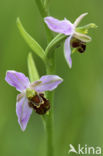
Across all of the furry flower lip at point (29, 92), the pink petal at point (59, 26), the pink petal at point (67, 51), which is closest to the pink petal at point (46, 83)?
the furry flower lip at point (29, 92)

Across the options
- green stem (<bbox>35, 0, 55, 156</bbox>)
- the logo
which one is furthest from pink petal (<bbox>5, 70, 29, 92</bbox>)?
the logo

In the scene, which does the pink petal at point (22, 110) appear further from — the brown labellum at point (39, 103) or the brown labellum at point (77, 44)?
the brown labellum at point (77, 44)

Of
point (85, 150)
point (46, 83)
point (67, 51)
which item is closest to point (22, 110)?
point (46, 83)

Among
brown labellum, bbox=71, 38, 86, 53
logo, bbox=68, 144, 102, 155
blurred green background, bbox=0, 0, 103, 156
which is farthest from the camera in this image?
blurred green background, bbox=0, 0, 103, 156

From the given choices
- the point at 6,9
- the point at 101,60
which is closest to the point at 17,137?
the point at 101,60

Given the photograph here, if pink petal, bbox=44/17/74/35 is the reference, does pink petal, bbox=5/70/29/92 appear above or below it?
below

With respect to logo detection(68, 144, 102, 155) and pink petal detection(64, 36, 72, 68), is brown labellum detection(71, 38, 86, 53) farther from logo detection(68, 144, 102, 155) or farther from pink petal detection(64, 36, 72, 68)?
logo detection(68, 144, 102, 155)

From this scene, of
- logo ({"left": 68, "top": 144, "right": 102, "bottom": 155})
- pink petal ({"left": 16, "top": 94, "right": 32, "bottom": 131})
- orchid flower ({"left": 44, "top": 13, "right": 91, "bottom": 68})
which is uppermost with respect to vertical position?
orchid flower ({"left": 44, "top": 13, "right": 91, "bottom": 68})

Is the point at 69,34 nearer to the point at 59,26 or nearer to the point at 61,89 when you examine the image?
the point at 59,26
